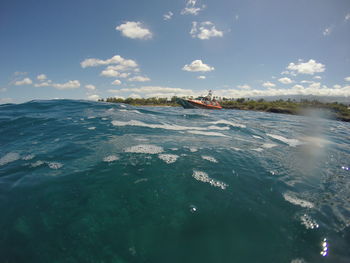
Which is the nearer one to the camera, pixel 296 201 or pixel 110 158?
pixel 296 201

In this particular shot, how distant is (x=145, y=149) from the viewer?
16.1 feet

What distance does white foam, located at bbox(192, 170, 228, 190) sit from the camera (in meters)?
3.24

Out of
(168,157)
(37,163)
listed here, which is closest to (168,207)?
(168,157)

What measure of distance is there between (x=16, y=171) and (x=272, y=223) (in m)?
5.45

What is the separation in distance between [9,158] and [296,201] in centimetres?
716

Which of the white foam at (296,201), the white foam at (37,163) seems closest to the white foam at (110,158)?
the white foam at (37,163)

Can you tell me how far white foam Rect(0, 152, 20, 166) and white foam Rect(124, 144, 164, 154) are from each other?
9.83 ft

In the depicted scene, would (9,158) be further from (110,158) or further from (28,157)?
(110,158)

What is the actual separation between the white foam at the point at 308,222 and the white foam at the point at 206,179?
1.29 m

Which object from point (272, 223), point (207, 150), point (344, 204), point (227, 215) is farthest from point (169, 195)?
point (344, 204)

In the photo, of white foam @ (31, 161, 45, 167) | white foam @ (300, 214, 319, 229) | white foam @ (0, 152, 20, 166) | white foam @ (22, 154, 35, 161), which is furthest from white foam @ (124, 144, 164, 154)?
white foam @ (300, 214, 319, 229)

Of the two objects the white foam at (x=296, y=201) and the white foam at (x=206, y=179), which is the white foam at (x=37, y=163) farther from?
the white foam at (x=296, y=201)

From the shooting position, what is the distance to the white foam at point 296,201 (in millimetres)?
2820

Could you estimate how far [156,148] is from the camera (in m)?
5.05
